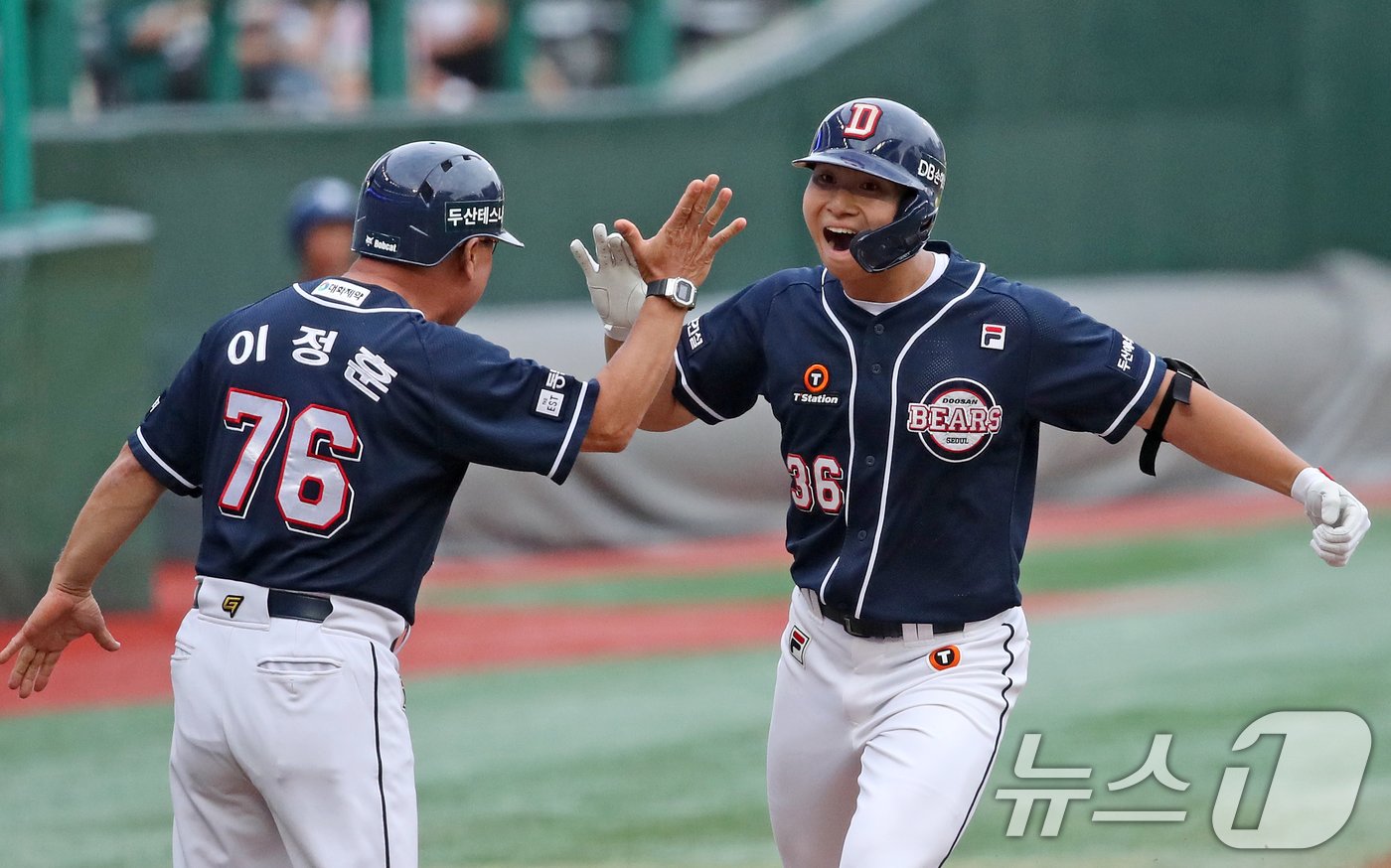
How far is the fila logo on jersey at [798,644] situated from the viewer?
432 cm

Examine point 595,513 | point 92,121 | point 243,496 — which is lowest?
point 595,513

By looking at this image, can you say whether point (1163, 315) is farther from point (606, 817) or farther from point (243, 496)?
point (243, 496)

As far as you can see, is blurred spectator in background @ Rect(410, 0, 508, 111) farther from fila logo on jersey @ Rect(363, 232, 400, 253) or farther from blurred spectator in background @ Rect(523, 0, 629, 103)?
fila logo on jersey @ Rect(363, 232, 400, 253)

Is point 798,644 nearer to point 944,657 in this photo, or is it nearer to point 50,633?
point 944,657

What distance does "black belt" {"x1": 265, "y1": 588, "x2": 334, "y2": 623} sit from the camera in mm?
3758

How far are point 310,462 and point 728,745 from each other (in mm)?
4167

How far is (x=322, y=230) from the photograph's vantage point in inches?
318

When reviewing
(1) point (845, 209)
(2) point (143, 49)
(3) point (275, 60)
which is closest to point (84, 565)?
(1) point (845, 209)

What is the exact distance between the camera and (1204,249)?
52.7ft

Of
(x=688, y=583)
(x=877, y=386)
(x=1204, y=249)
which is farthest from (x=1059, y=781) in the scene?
(x=1204, y=249)

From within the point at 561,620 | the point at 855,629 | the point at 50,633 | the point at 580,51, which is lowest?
the point at 561,620

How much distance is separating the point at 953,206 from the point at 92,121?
671 centimetres

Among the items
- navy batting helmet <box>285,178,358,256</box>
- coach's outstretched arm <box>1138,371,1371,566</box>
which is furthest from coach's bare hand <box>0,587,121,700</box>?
navy batting helmet <box>285,178,358,256</box>

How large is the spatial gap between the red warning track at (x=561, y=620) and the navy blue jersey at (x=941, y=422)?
5194 millimetres
